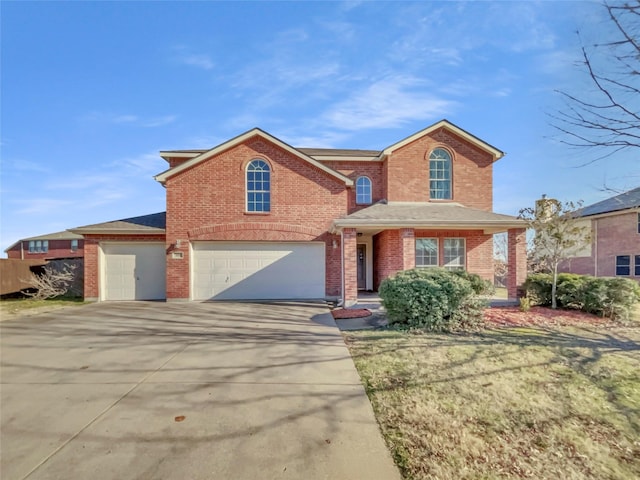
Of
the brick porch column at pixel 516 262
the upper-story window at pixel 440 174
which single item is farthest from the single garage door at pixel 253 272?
the brick porch column at pixel 516 262

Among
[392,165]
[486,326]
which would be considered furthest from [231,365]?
[392,165]

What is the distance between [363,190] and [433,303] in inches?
338

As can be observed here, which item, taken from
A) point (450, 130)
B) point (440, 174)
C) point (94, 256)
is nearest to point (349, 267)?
point (440, 174)

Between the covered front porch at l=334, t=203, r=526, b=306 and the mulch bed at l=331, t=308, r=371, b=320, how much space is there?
654mm

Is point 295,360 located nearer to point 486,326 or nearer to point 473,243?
point 486,326

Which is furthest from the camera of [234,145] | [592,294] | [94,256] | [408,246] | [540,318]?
[94,256]

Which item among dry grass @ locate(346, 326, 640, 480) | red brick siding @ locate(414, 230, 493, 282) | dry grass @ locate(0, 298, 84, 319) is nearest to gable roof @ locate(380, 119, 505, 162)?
red brick siding @ locate(414, 230, 493, 282)

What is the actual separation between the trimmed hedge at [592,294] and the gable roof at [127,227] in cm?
1467

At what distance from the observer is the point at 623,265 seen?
60.8ft

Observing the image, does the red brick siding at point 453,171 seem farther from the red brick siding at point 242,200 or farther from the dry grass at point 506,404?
the dry grass at point 506,404

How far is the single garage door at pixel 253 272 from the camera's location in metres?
12.6

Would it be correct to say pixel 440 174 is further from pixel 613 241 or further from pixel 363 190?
pixel 613 241

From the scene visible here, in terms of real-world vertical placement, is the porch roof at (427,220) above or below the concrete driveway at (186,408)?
above

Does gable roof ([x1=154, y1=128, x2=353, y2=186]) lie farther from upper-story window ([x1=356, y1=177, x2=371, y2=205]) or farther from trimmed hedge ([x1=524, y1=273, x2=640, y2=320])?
trimmed hedge ([x1=524, y1=273, x2=640, y2=320])
